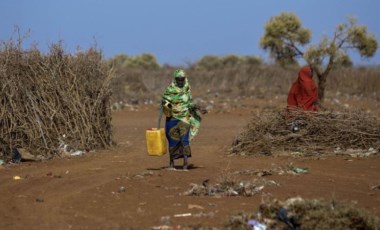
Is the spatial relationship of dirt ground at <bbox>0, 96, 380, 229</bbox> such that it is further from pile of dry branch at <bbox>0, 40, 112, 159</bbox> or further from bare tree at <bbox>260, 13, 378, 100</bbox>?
bare tree at <bbox>260, 13, 378, 100</bbox>

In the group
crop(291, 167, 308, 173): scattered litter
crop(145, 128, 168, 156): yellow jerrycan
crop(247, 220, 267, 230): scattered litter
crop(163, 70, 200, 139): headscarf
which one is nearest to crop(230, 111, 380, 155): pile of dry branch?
crop(291, 167, 308, 173): scattered litter

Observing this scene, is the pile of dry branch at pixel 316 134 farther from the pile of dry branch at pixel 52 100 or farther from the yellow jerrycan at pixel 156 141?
the pile of dry branch at pixel 52 100

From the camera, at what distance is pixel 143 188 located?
9156mm

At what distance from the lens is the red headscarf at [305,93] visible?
1411 centimetres

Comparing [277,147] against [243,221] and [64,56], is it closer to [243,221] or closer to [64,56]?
[64,56]

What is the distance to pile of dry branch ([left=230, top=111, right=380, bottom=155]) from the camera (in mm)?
13062

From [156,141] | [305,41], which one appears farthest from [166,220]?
[305,41]

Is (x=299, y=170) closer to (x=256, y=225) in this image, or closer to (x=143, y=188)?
(x=143, y=188)

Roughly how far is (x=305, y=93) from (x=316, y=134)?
1330mm

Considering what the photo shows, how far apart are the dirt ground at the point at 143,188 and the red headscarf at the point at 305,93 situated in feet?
5.69

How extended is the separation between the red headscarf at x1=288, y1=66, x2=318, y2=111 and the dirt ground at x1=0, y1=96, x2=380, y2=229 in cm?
174

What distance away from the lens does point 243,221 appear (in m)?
6.14

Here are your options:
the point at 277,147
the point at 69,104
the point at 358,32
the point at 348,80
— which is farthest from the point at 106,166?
the point at 348,80

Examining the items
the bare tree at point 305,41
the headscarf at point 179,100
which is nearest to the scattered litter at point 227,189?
the headscarf at point 179,100
